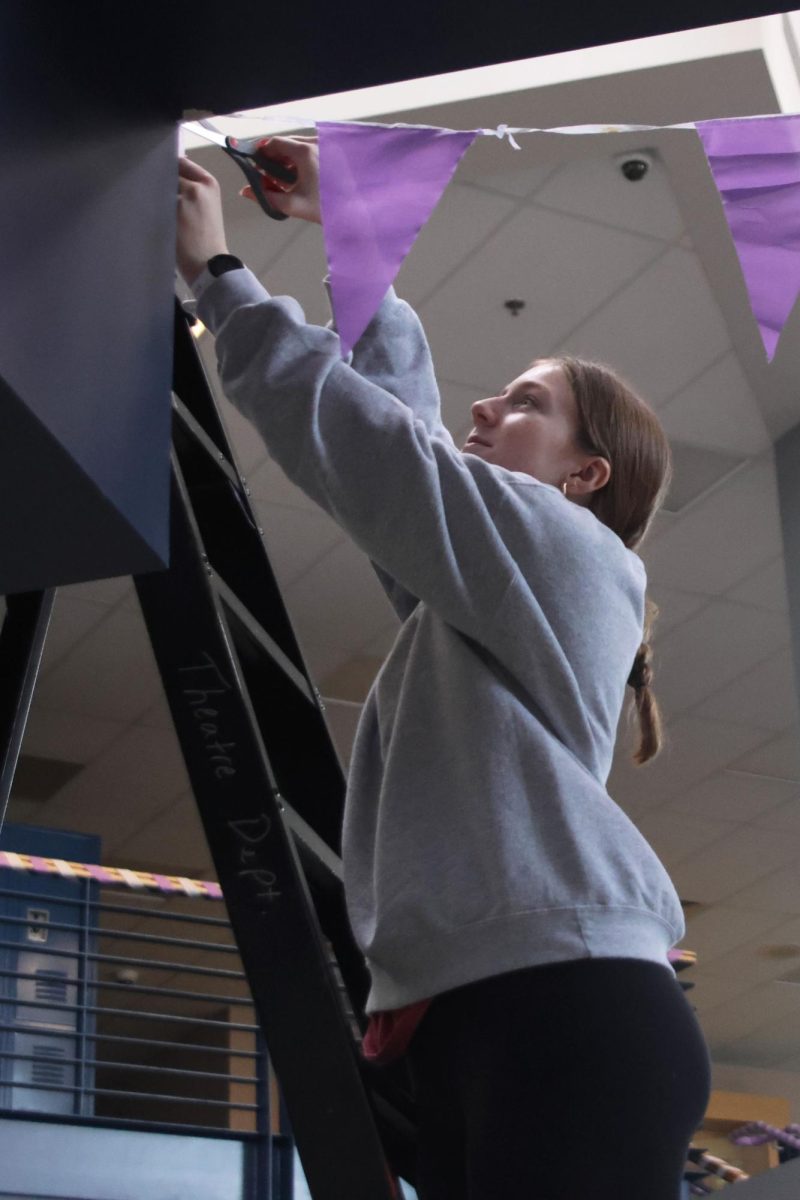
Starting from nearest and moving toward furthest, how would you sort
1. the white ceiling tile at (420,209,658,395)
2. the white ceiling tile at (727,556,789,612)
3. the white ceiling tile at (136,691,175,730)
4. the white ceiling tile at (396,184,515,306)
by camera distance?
1. the white ceiling tile at (396,184,515,306)
2. the white ceiling tile at (420,209,658,395)
3. the white ceiling tile at (727,556,789,612)
4. the white ceiling tile at (136,691,175,730)

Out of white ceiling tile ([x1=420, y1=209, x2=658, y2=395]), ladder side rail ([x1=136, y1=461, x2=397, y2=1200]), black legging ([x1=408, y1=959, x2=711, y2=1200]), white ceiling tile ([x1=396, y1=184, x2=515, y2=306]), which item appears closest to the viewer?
black legging ([x1=408, y1=959, x2=711, y2=1200])

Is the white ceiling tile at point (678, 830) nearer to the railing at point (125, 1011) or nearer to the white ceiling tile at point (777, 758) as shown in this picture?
the white ceiling tile at point (777, 758)

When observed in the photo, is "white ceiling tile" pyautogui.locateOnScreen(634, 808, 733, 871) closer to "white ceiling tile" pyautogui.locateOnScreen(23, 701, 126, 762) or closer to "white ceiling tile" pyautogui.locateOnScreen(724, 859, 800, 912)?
"white ceiling tile" pyautogui.locateOnScreen(724, 859, 800, 912)

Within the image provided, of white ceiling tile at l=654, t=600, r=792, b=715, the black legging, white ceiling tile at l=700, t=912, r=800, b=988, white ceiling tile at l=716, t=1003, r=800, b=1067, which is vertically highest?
white ceiling tile at l=654, t=600, r=792, b=715

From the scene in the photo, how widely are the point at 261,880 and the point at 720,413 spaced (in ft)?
15.8

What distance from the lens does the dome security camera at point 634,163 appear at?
15.1ft

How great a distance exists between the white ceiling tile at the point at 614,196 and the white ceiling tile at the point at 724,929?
731 centimetres

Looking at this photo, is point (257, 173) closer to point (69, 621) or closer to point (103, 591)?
point (103, 591)

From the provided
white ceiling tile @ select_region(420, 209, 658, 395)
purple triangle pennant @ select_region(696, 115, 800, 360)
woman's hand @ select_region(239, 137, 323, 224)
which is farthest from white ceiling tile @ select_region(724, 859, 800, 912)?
woman's hand @ select_region(239, 137, 323, 224)

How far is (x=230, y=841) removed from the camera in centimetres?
139

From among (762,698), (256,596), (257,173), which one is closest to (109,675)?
(762,698)

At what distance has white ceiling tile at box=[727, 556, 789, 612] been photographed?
7078 mm

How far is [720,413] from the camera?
5902 mm

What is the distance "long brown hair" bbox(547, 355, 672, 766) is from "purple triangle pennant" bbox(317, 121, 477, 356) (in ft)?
0.83
